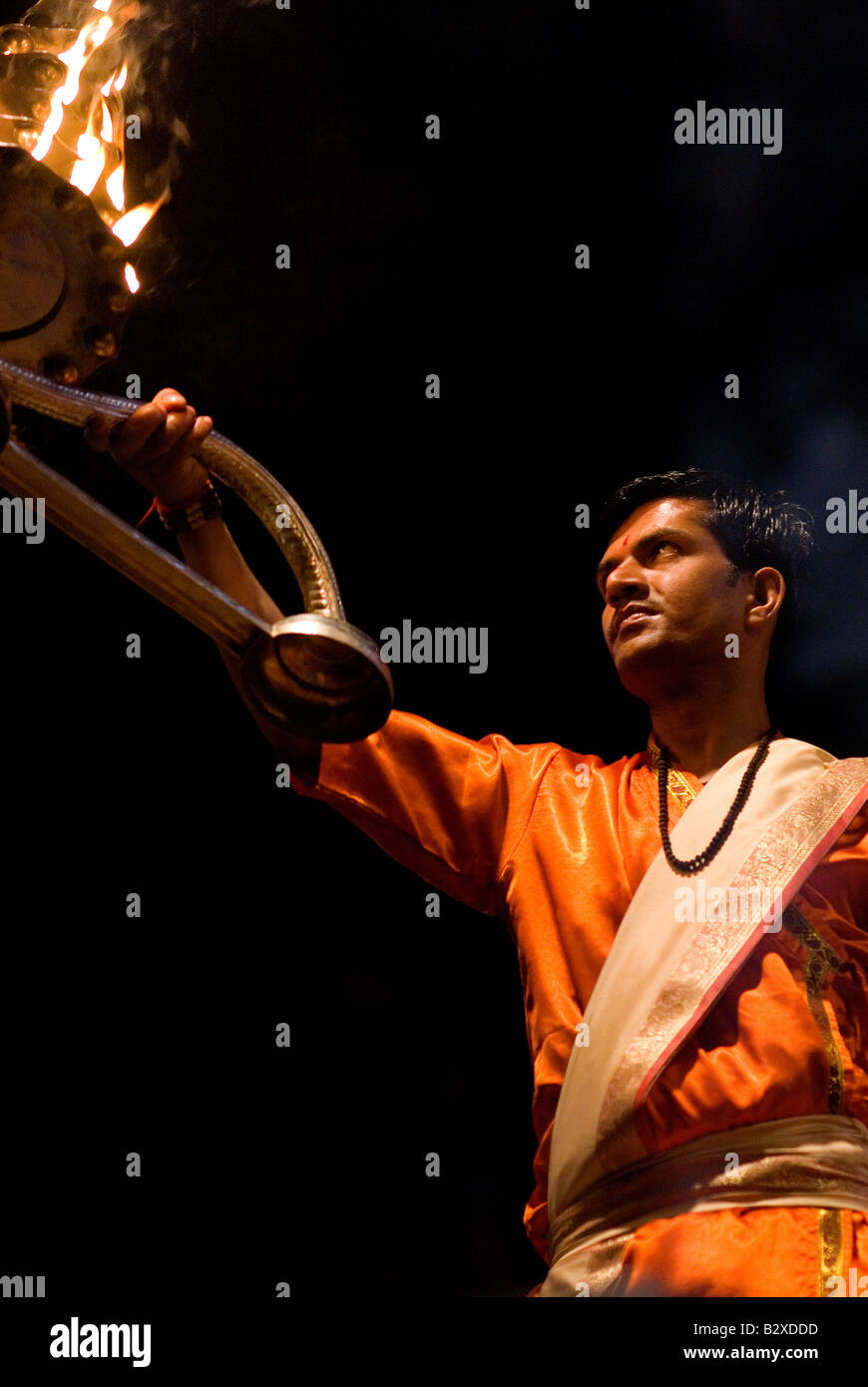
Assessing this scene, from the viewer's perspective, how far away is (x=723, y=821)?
2236mm

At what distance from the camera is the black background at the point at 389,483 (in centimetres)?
262

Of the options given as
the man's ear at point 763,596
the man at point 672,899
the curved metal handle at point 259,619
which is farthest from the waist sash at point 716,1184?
the man's ear at point 763,596

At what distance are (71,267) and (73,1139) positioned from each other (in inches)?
57.0

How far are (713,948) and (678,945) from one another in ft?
0.14

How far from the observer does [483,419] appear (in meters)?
2.94

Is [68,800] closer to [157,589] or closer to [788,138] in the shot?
[157,589]

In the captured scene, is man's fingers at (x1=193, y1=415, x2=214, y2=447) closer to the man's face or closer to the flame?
the flame

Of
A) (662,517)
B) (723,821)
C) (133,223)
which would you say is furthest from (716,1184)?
(133,223)

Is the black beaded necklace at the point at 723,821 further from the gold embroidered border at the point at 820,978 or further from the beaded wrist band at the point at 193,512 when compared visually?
the beaded wrist band at the point at 193,512

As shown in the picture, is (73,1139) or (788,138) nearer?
(73,1139)

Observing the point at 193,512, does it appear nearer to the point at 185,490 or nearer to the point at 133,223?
the point at 185,490

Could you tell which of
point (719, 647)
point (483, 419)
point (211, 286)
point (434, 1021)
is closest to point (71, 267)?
point (211, 286)

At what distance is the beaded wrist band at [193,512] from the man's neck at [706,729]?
2.47 feet

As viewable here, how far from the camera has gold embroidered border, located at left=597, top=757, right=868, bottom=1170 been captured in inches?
76.7
